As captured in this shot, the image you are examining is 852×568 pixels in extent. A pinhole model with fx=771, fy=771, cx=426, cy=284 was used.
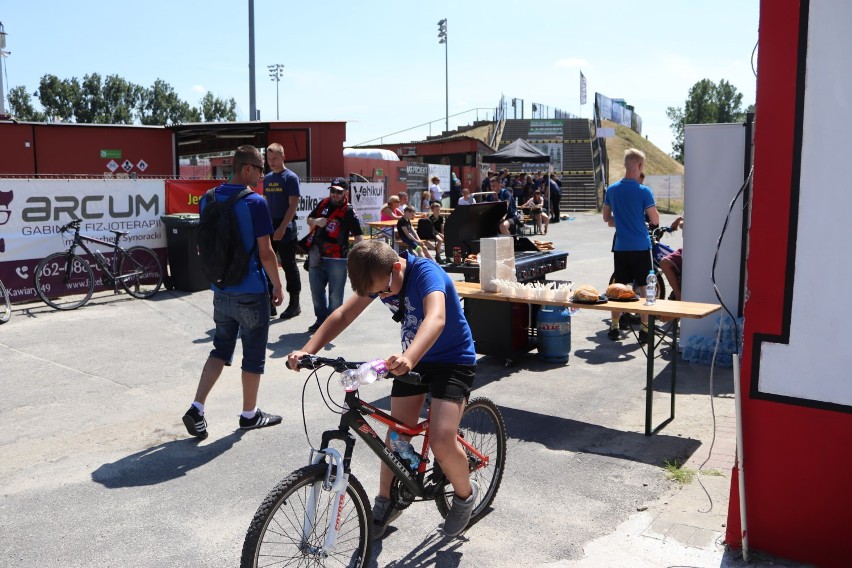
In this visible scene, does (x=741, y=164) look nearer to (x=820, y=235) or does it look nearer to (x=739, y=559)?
(x=820, y=235)

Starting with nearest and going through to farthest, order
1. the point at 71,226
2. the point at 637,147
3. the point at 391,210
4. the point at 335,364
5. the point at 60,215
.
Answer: the point at 335,364 → the point at 71,226 → the point at 60,215 → the point at 391,210 → the point at 637,147

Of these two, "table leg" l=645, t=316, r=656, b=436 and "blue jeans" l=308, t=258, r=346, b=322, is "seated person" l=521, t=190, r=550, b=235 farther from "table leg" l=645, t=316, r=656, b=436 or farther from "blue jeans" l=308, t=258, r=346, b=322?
"table leg" l=645, t=316, r=656, b=436

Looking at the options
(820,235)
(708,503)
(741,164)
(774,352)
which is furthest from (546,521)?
(741,164)

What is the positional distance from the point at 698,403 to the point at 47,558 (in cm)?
506

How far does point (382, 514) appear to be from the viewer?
3.96 m

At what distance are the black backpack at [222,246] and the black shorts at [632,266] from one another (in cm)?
466

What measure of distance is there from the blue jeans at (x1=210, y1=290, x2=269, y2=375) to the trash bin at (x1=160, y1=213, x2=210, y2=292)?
654cm

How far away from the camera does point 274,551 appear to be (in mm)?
3254

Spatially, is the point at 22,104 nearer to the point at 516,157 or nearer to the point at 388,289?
the point at 516,157

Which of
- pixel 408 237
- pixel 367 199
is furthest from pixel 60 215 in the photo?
pixel 367 199

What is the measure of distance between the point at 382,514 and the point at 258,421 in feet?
7.40

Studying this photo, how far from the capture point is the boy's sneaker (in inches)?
233

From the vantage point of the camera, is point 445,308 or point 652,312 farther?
point 652,312

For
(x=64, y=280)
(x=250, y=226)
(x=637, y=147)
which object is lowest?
(x=64, y=280)
